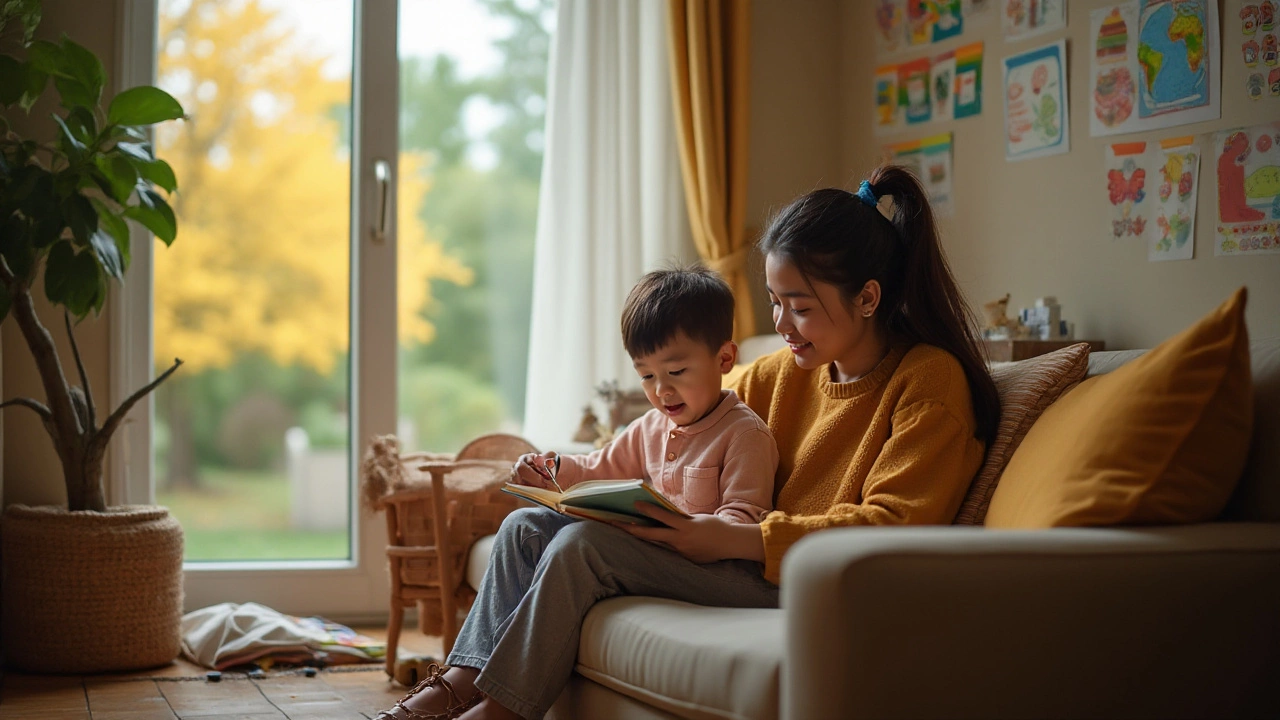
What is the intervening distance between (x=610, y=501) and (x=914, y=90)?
2167mm

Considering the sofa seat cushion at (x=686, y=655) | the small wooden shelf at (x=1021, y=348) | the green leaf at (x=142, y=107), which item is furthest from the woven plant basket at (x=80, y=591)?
the small wooden shelf at (x=1021, y=348)

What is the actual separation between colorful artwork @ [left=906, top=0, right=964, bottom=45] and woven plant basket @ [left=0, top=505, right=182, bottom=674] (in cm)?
246

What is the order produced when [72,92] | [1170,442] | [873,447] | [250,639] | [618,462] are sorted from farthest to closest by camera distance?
1. [250,639]
2. [72,92]
3. [618,462]
4. [873,447]
5. [1170,442]

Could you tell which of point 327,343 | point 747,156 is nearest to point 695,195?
point 747,156

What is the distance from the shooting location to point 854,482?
1.77 m

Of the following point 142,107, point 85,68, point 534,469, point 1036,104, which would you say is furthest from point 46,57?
point 1036,104

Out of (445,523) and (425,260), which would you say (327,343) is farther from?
(445,523)

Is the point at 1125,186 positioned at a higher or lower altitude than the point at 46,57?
lower

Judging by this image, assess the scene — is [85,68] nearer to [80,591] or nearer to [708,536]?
[80,591]

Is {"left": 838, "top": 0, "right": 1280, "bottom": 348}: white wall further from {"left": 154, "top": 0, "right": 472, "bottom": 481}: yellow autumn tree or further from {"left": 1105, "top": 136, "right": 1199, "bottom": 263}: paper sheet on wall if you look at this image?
{"left": 154, "top": 0, "right": 472, "bottom": 481}: yellow autumn tree

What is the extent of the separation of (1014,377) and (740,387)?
1.69 ft

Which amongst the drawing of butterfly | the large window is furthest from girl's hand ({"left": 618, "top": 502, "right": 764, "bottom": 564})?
the large window

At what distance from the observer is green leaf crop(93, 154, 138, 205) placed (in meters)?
2.75

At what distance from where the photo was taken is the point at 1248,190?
7.85ft
